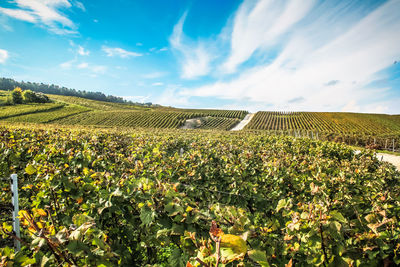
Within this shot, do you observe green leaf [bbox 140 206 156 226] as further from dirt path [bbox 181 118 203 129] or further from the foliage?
the foliage

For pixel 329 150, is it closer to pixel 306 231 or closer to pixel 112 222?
pixel 306 231

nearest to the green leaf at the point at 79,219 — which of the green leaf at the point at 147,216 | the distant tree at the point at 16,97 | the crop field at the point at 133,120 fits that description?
the green leaf at the point at 147,216

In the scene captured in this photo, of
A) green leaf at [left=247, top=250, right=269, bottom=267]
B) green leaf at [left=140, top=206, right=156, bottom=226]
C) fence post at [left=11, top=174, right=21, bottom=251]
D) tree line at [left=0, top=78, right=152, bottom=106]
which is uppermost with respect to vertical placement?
tree line at [left=0, top=78, right=152, bottom=106]

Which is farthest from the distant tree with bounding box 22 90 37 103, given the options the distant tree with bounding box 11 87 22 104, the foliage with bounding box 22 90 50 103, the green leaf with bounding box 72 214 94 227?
the green leaf with bounding box 72 214 94 227

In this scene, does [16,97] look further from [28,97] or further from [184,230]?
[184,230]

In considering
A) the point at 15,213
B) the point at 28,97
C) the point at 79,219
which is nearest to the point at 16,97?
the point at 28,97

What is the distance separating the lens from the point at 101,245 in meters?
1.32

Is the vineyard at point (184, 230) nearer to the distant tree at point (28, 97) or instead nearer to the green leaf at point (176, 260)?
the green leaf at point (176, 260)

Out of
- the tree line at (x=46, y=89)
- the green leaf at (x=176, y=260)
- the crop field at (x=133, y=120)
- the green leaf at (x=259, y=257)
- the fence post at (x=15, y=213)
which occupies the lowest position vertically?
the crop field at (x=133, y=120)

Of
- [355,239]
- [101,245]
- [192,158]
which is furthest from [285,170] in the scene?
[101,245]

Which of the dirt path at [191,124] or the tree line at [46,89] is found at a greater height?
the tree line at [46,89]

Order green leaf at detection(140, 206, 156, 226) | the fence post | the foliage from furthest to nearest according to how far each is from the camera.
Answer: the foliage, the fence post, green leaf at detection(140, 206, 156, 226)

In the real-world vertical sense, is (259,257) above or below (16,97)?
above

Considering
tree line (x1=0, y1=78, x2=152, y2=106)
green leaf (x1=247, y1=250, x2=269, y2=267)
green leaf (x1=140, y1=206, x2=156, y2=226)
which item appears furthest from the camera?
tree line (x1=0, y1=78, x2=152, y2=106)
